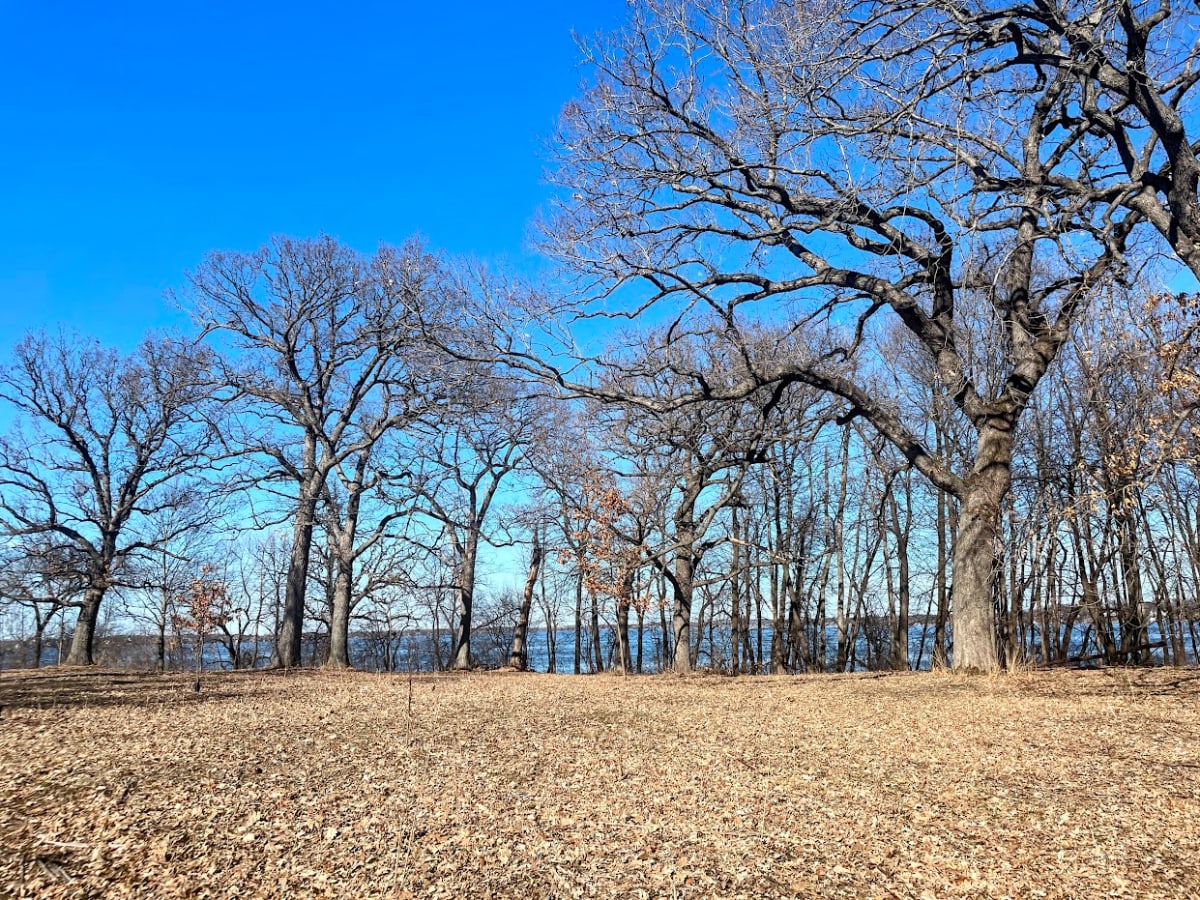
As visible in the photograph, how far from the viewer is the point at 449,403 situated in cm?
1664

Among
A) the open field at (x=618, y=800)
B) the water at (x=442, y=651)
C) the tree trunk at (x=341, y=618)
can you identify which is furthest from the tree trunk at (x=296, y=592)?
the water at (x=442, y=651)

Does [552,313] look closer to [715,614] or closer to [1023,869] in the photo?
[1023,869]

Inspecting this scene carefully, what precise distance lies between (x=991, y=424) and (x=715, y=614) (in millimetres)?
17653

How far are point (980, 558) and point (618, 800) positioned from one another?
6.41 metres

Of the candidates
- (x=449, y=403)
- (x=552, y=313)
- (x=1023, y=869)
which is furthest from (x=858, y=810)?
(x=449, y=403)

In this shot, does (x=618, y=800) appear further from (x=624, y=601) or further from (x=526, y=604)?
(x=526, y=604)

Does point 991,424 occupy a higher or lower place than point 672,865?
higher

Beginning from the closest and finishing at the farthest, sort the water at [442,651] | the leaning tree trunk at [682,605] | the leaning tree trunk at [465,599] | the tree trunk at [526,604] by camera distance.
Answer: the leaning tree trunk at [682,605], the leaning tree trunk at [465,599], the tree trunk at [526,604], the water at [442,651]

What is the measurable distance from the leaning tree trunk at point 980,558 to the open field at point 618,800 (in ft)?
4.15

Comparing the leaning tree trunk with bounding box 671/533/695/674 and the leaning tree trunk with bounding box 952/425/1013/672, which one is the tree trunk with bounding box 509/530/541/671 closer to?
the leaning tree trunk with bounding box 671/533/695/674

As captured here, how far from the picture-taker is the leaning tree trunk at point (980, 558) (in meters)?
8.95

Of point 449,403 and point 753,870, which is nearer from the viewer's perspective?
point 753,870

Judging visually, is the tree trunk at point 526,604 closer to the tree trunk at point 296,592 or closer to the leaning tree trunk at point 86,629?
the tree trunk at point 296,592

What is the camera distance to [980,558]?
29.5ft
